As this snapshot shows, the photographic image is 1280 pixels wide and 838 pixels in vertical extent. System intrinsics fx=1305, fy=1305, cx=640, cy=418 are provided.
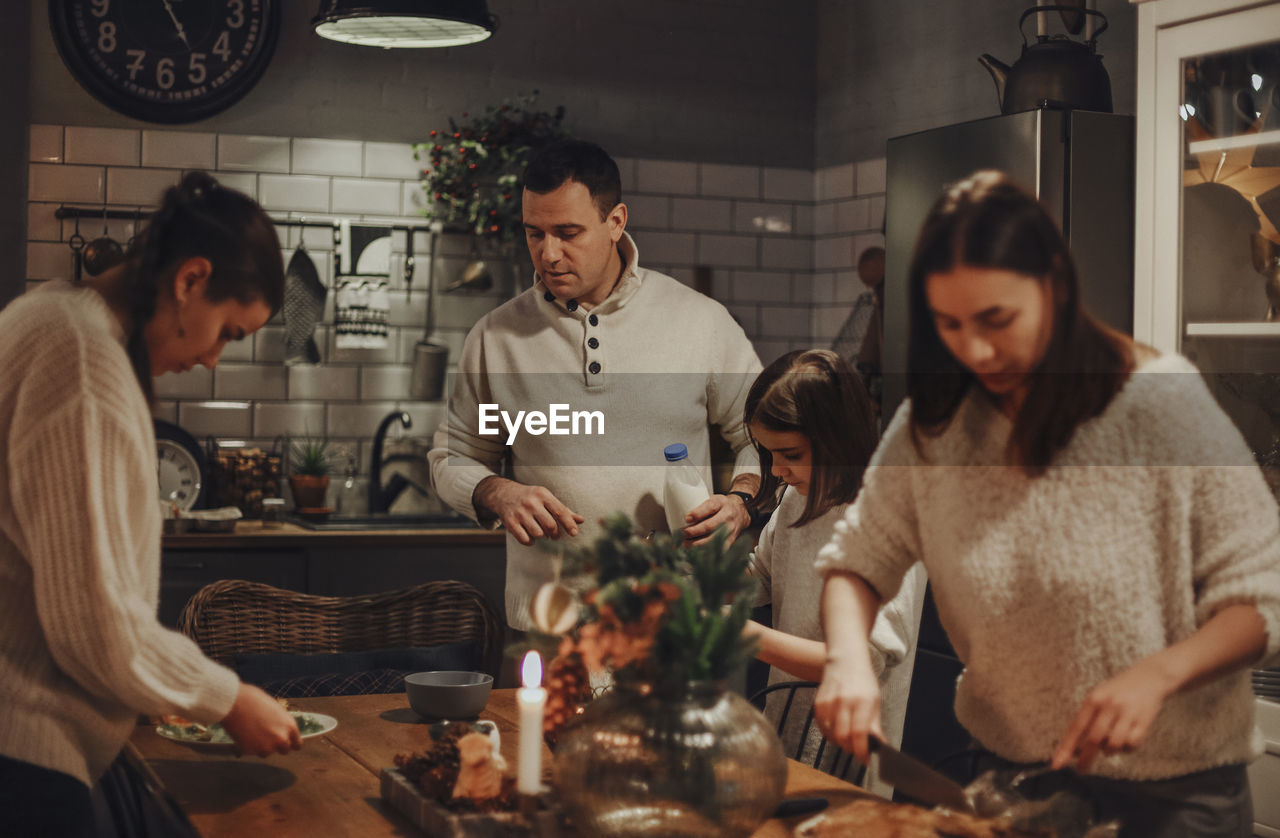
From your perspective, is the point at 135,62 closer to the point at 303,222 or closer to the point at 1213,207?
the point at 303,222

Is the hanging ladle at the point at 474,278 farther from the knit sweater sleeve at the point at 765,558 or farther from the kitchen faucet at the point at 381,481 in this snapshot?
the knit sweater sleeve at the point at 765,558

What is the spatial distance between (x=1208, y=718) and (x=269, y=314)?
111 centimetres

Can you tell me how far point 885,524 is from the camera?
1.42m

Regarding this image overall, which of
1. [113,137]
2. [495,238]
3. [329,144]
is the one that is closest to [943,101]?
[495,238]

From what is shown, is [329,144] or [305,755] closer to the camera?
[305,755]

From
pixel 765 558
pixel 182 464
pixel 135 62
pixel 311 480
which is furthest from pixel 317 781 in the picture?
pixel 135 62

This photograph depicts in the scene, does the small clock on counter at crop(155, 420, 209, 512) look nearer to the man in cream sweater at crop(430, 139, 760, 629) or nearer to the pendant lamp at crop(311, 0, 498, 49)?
the pendant lamp at crop(311, 0, 498, 49)

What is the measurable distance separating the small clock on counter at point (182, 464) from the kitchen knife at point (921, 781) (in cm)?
312

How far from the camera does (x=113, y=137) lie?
405 cm

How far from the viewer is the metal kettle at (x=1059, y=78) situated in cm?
296

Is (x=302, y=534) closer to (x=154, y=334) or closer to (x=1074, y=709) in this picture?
(x=154, y=334)

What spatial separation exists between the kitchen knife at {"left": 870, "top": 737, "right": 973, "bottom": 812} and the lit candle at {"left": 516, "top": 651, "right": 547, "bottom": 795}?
0.34 meters

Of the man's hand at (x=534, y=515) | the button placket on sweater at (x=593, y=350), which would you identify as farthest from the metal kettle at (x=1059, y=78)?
the man's hand at (x=534, y=515)

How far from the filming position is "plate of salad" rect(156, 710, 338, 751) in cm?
181
